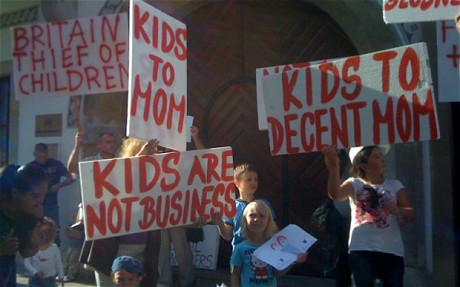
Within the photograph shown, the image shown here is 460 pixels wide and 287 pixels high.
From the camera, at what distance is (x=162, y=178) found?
4.01m

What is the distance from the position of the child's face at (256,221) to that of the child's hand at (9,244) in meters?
1.29

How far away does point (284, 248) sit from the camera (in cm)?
416

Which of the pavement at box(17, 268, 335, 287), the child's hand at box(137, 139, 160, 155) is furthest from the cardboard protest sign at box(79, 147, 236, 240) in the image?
the pavement at box(17, 268, 335, 287)

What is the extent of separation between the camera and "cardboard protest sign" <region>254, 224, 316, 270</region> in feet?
13.4

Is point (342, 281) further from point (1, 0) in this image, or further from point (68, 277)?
point (1, 0)

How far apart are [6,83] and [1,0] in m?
1.04

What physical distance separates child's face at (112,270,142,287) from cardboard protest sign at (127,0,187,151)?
0.72m

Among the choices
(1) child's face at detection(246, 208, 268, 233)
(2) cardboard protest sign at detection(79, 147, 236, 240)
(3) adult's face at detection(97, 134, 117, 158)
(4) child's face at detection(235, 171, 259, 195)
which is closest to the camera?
(2) cardboard protest sign at detection(79, 147, 236, 240)

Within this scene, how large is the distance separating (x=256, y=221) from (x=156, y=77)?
0.98 metres

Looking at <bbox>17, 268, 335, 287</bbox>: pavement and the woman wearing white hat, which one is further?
<bbox>17, 268, 335, 287</bbox>: pavement

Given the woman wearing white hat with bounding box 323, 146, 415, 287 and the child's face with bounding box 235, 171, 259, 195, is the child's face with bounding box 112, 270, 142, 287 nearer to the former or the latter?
the child's face with bounding box 235, 171, 259, 195

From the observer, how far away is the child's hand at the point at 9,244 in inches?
164

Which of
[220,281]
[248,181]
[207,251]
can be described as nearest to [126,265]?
[248,181]

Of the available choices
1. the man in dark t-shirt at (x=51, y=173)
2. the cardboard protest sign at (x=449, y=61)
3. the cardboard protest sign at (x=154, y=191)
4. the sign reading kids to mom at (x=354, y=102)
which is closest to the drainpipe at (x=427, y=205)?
the cardboard protest sign at (x=449, y=61)
